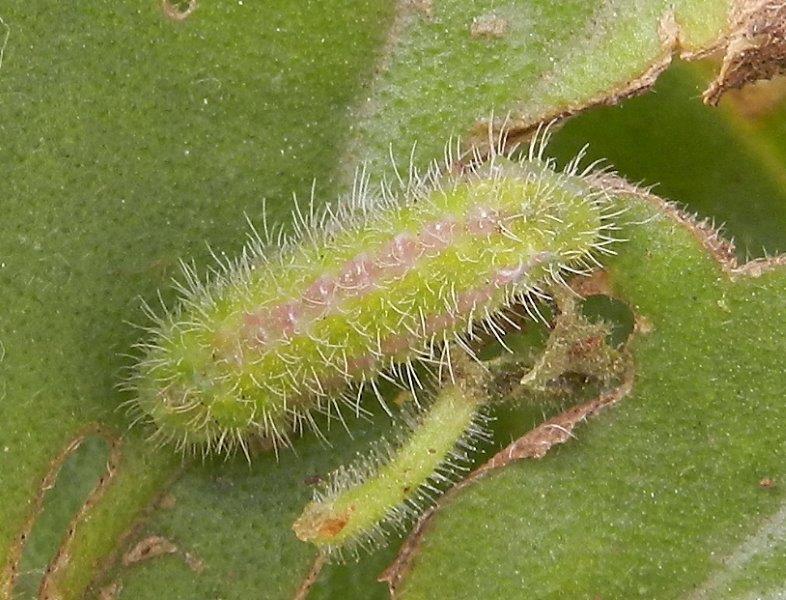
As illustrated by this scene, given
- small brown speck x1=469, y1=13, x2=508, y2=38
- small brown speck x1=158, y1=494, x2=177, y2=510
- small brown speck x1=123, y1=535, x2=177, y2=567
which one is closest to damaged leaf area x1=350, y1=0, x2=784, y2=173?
small brown speck x1=469, y1=13, x2=508, y2=38

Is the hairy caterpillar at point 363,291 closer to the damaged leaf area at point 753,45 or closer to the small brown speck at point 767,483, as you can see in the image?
the damaged leaf area at point 753,45

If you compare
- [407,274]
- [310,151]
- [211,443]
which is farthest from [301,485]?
[310,151]

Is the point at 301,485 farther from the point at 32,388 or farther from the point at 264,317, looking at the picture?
the point at 32,388

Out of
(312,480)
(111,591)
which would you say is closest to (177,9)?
(312,480)

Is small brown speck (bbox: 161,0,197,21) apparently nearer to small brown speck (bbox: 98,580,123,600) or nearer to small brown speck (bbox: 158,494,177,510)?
small brown speck (bbox: 158,494,177,510)

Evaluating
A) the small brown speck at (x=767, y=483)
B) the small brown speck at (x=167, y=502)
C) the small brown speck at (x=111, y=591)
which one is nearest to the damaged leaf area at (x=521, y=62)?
the small brown speck at (x=767, y=483)
